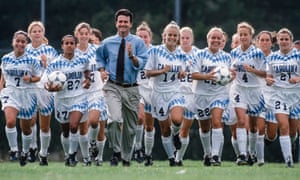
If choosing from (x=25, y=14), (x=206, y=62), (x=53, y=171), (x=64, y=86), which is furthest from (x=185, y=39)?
(x=25, y=14)

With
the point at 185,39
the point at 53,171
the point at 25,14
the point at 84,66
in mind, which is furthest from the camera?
the point at 25,14

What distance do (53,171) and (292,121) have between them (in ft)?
16.4

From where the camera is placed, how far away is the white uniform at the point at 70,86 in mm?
21719

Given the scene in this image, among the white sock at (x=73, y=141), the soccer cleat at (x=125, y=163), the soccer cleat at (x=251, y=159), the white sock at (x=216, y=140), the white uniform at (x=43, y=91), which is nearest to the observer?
the soccer cleat at (x=125, y=163)

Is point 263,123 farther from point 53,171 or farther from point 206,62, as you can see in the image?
point 53,171

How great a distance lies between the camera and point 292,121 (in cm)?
A: 2223

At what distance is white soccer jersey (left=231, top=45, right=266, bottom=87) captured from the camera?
22.3 m

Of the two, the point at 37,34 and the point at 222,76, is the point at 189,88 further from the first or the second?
the point at 37,34

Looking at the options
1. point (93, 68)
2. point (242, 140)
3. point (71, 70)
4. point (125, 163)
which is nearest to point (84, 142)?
point (93, 68)

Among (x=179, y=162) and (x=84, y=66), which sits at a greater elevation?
(x=84, y=66)

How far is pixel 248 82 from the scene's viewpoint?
2252 cm

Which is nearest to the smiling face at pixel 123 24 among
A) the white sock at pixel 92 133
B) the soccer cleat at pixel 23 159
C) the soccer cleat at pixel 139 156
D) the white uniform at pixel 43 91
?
the white sock at pixel 92 133

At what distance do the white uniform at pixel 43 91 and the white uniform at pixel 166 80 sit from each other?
1.82m

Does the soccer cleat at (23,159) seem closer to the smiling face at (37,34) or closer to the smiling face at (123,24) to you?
the smiling face at (37,34)
